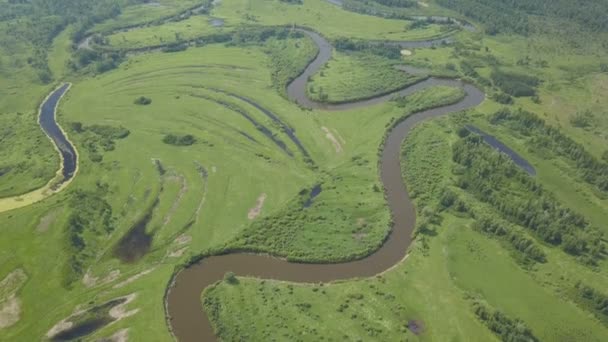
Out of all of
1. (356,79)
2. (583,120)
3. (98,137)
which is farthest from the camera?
(356,79)

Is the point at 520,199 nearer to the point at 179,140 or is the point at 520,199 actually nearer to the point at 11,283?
the point at 179,140

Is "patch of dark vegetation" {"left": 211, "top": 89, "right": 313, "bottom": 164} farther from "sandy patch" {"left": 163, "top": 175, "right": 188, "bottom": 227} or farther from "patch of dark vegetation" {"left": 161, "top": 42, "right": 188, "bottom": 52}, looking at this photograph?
"patch of dark vegetation" {"left": 161, "top": 42, "right": 188, "bottom": 52}

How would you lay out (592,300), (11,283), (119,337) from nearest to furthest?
(119,337)
(592,300)
(11,283)

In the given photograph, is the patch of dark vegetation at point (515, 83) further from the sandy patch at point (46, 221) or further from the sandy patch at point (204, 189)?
the sandy patch at point (46, 221)

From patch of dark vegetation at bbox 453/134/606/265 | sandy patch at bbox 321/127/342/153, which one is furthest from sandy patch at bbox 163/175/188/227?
patch of dark vegetation at bbox 453/134/606/265

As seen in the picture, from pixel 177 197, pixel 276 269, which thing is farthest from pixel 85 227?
pixel 276 269

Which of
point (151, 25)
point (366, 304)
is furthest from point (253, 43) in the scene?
point (366, 304)

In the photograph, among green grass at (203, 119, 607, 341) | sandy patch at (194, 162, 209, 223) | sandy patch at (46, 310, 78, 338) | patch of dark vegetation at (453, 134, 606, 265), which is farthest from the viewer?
sandy patch at (194, 162, 209, 223)
